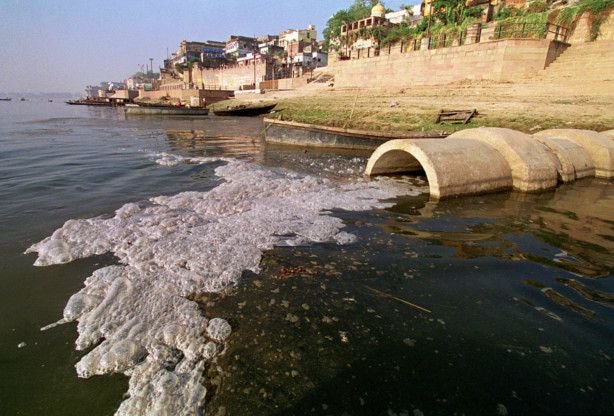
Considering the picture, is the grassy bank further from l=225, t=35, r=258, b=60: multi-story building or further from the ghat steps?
l=225, t=35, r=258, b=60: multi-story building

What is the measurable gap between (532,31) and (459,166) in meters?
23.2

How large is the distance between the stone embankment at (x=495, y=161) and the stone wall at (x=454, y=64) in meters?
15.6

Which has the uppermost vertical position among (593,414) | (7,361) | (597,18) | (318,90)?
(597,18)

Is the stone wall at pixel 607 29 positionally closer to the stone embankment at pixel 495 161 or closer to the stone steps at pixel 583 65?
the stone steps at pixel 583 65

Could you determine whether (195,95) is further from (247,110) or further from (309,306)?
(309,306)

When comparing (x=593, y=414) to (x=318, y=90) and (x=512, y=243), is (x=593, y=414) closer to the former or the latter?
(x=512, y=243)

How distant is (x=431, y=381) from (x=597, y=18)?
2851 cm

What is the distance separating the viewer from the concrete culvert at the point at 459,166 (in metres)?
6.00

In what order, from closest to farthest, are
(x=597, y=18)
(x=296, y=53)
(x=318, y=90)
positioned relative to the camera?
(x=597, y=18) → (x=318, y=90) → (x=296, y=53)

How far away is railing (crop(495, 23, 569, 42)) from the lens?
69.4 feet

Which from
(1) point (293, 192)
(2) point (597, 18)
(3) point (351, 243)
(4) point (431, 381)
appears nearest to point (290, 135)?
(1) point (293, 192)

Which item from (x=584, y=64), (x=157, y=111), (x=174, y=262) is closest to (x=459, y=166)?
(x=174, y=262)

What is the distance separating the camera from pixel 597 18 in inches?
792

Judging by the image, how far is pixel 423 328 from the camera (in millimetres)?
2635
